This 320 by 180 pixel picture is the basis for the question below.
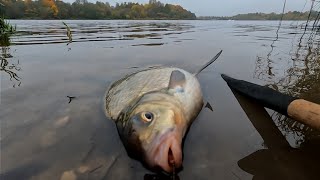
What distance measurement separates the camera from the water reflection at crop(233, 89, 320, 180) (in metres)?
2.21

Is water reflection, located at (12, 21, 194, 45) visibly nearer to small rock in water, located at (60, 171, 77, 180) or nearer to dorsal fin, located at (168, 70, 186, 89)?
dorsal fin, located at (168, 70, 186, 89)

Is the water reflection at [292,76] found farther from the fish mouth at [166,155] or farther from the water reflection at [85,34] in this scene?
the water reflection at [85,34]

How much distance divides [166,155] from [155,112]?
1.68 ft

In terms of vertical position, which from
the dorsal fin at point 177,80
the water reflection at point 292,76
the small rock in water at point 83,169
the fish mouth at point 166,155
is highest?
the dorsal fin at point 177,80

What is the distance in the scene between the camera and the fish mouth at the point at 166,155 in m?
2.06

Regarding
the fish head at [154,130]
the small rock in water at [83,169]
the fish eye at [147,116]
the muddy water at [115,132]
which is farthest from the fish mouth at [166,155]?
the small rock in water at [83,169]

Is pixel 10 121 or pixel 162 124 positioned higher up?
pixel 162 124

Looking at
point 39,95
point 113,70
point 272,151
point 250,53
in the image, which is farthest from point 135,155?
point 250,53

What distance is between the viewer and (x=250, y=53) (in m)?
7.70

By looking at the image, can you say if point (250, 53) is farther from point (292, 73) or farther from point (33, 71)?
point (33, 71)

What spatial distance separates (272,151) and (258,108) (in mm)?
964

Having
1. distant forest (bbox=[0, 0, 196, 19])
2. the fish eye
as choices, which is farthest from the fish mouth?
distant forest (bbox=[0, 0, 196, 19])

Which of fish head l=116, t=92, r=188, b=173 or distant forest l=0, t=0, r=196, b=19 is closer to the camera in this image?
fish head l=116, t=92, r=188, b=173

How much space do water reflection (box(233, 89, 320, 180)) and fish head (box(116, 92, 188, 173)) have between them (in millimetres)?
642
